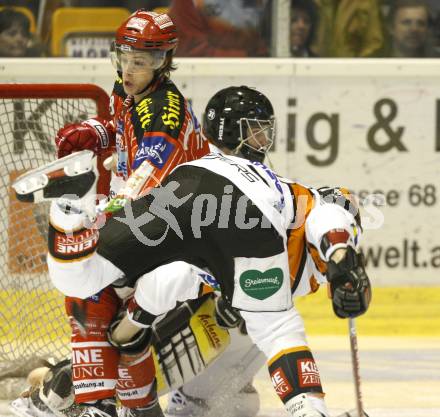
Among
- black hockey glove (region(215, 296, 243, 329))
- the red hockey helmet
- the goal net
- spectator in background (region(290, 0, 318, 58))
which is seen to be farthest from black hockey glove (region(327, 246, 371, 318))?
spectator in background (region(290, 0, 318, 58))

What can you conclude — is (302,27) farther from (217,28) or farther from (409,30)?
(409,30)

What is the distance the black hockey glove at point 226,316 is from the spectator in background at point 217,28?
88.2 inches

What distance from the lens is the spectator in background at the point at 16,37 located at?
20.7ft

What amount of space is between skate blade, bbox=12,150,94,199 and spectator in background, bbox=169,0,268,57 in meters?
2.82

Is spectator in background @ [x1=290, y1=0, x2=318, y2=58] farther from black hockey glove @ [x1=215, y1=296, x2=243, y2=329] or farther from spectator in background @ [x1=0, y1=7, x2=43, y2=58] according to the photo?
black hockey glove @ [x1=215, y1=296, x2=243, y2=329]

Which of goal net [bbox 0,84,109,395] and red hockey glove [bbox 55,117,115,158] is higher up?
red hockey glove [bbox 55,117,115,158]

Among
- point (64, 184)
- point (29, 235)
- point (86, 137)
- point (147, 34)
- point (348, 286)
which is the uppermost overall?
point (147, 34)

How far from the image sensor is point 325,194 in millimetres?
3867

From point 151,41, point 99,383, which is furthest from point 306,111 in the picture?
point 99,383

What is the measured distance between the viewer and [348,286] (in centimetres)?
352

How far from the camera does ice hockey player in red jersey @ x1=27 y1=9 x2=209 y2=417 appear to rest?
4.02 m

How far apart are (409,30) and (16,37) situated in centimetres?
209

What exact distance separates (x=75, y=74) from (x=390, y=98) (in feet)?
5.36

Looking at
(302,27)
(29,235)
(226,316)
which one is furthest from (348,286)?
(302,27)
